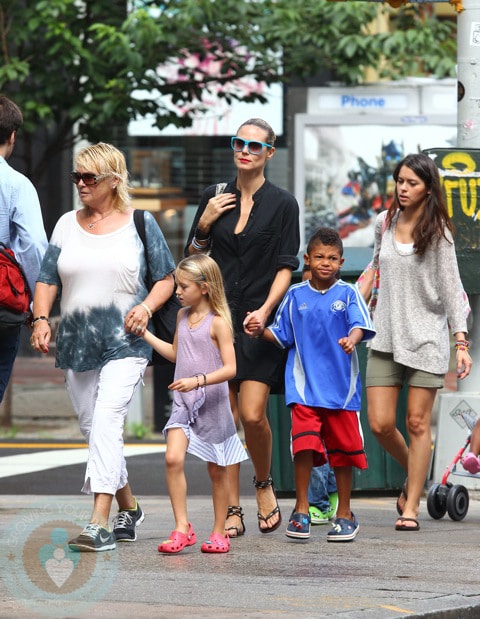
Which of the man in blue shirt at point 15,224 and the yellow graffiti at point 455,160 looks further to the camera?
the yellow graffiti at point 455,160

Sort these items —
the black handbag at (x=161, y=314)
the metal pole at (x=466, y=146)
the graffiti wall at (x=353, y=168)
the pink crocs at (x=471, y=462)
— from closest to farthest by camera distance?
the black handbag at (x=161, y=314)
the pink crocs at (x=471, y=462)
the metal pole at (x=466, y=146)
the graffiti wall at (x=353, y=168)

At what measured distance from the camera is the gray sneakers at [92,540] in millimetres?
6379

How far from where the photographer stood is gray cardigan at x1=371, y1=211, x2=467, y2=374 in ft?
23.6

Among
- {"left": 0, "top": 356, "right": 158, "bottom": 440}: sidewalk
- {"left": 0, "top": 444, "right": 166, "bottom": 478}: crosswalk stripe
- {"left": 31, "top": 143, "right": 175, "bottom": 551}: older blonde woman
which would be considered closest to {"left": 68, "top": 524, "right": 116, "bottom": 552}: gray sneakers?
{"left": 31, "top": 143, "right": 175, "bottom": 551}: older blonde woman

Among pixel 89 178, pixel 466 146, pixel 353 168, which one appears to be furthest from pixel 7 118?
pixel 353 168

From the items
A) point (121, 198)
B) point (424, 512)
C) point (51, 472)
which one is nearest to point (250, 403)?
point (121, 198)

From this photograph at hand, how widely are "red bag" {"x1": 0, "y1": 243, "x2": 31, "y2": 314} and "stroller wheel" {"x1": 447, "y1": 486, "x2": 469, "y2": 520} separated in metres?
2.38

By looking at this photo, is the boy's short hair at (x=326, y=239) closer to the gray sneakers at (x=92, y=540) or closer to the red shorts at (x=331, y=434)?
the red shorts at (x=331, y=434)

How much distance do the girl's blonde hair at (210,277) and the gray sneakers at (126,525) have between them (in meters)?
1.06

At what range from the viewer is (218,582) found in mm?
5793

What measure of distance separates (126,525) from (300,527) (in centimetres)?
80

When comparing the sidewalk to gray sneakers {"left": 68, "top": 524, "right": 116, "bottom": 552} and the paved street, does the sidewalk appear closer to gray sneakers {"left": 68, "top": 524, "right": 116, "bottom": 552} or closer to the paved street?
the paved street

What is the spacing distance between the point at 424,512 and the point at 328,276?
1.86 metres

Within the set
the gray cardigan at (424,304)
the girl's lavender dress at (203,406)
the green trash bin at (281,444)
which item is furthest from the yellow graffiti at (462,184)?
the girl's lavender dress at (203,406)
